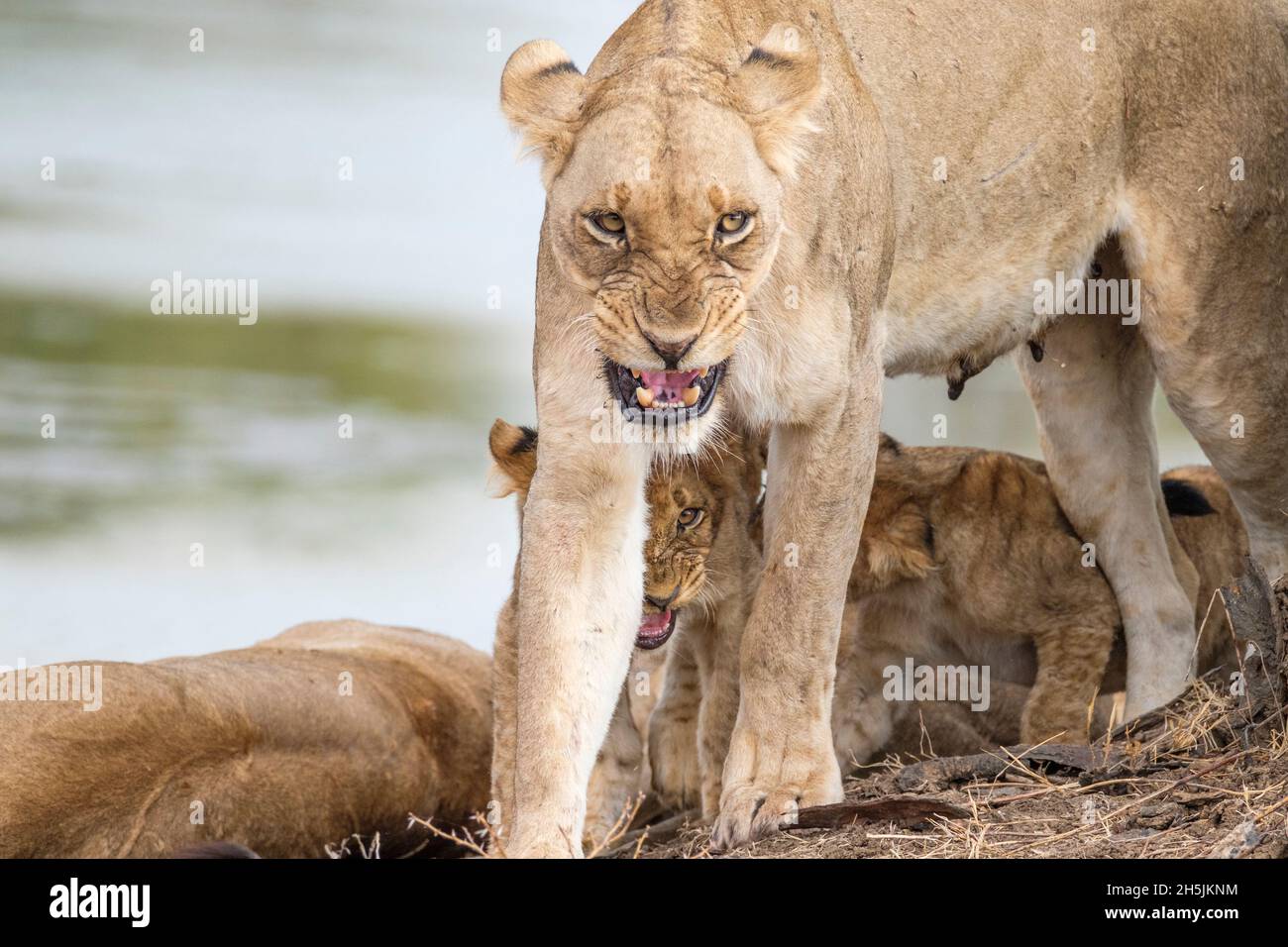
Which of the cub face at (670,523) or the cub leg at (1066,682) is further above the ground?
the cub face at (670,523)

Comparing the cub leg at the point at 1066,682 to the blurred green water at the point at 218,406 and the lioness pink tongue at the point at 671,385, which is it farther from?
the blurred green water at the point at 218,406

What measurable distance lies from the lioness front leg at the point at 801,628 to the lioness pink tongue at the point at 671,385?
0.53m

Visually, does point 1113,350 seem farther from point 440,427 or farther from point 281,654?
point 440,427

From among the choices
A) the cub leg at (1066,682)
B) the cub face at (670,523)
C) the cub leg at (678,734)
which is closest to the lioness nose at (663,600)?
the cub face at (670,523)

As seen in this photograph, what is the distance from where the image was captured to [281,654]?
6.76 metres

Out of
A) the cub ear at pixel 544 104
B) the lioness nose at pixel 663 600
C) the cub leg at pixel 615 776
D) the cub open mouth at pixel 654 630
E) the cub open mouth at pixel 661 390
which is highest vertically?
the cub ear at pixel 544 104

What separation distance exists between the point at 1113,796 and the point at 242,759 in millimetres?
2552

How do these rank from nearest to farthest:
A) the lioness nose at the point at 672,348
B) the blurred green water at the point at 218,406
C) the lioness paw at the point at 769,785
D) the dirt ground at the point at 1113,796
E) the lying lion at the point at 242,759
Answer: the lioness nose at the point at 672,348
the dirt ground at the point at 1113,796
the lioness paw at the point at 769,785
the lying lion at the point at 242,759
the blurred green water at the point at 218,406

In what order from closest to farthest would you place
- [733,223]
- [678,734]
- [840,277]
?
[733,223], [840,277], [678,734]

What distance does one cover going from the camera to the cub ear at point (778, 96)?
4645mm

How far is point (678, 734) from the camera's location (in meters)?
6.40

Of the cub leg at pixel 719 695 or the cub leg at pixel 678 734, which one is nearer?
the cub leg at pixel 719 695

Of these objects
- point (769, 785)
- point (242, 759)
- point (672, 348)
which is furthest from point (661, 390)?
point (242, 759)

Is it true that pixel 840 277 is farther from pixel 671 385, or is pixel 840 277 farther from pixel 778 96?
pixel 671 385
